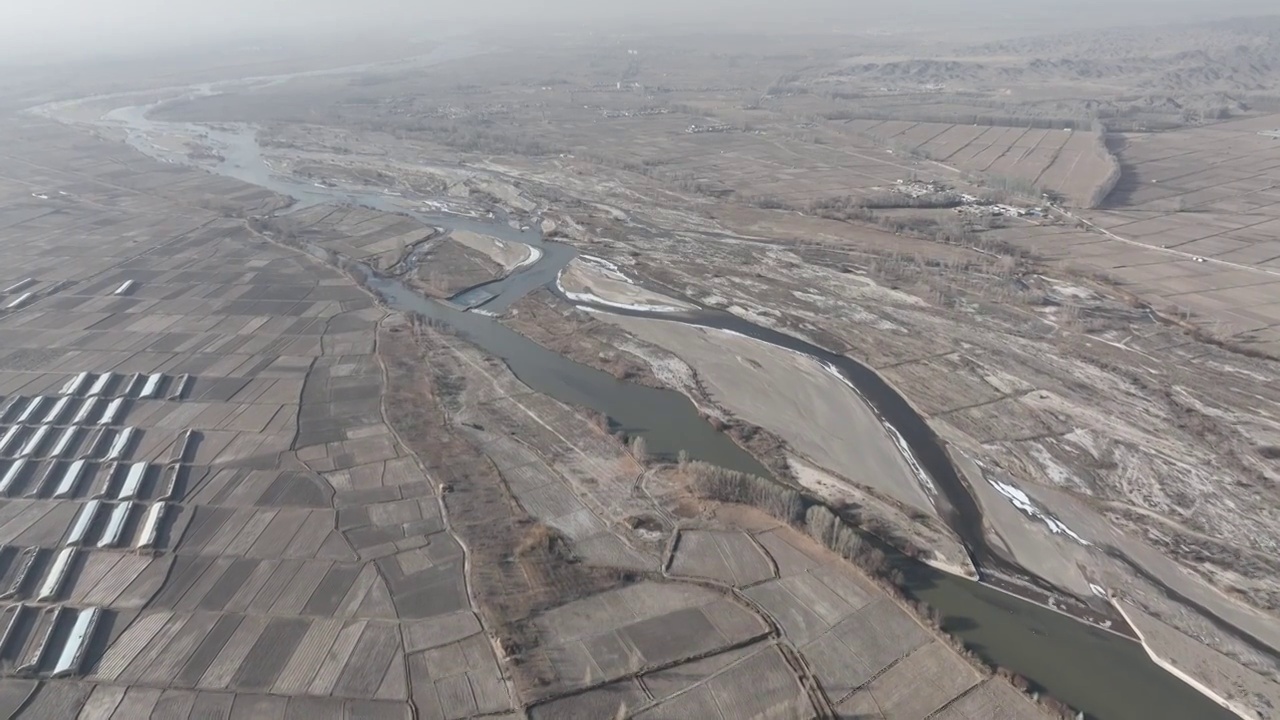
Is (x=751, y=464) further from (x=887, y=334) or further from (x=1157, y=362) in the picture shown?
(x=1157, y=362)

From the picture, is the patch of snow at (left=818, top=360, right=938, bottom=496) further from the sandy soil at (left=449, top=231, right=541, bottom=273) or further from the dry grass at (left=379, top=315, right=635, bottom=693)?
the sandy soil at (left=449, top=231, right=541, bottom=273)

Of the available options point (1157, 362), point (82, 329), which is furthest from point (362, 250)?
point (1157, 362)

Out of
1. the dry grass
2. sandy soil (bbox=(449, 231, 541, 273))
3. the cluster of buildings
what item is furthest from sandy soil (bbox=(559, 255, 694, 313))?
the cluster of buildings

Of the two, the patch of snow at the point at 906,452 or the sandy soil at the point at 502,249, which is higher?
the sandy soil at the point at 502,249

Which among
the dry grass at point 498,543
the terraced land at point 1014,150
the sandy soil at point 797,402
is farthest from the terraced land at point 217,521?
the terraced land at point 1014,150

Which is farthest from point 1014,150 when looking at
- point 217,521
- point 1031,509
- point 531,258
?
point 217,521

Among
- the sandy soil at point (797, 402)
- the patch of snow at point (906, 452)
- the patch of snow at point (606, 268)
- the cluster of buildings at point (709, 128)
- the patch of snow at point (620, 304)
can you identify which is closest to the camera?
the patch of snow at point (906, 452)

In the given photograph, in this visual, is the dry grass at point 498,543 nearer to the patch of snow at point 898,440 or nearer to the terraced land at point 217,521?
the terraced land at point 217,521
